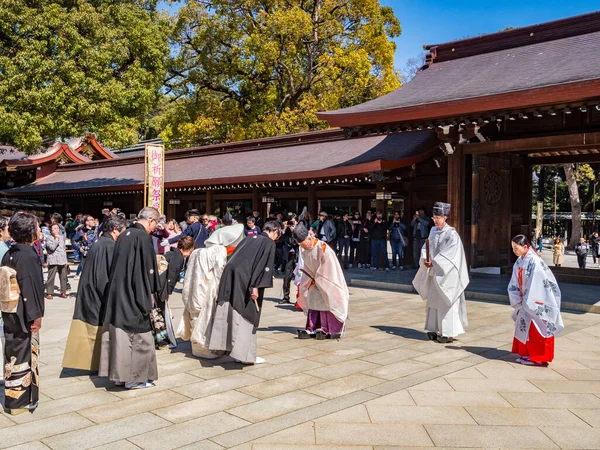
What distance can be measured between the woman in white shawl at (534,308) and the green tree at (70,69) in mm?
11488

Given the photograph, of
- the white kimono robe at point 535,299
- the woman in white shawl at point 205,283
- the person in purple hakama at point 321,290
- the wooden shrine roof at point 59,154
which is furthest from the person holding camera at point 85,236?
the wooden shrine roof at point 59,154

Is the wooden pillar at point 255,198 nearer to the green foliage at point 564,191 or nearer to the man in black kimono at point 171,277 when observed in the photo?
the man in black kimono at point 171,277

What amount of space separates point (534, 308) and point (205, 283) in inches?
133

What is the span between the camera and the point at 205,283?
225 inches

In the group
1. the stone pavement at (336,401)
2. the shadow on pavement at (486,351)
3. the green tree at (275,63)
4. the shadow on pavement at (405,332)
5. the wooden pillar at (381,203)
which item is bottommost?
the stone pavement at (336,401)

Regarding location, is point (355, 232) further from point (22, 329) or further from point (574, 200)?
point (574, 200)

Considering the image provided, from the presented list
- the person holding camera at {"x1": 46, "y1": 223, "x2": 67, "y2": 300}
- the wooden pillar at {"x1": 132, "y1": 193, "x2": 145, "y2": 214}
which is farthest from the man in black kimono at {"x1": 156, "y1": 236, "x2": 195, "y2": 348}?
the wooden pillar at {"x1": 132, "y1": 193, "x2": 145, "y2": 214}

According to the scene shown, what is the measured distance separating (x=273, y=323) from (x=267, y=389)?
2.90 m

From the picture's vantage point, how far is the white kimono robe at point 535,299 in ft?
17.7

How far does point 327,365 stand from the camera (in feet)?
17.8

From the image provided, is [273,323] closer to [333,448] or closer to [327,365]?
[327,365]

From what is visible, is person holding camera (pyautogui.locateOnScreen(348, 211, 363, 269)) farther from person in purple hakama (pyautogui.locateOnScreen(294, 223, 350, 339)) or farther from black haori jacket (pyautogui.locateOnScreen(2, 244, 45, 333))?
black haori jacket (pyautogui.locateOnScreen(2, 244, 45, 333))

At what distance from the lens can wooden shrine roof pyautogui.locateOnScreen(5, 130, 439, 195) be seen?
13.0 metres

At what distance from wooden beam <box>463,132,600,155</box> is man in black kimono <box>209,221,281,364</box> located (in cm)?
667
